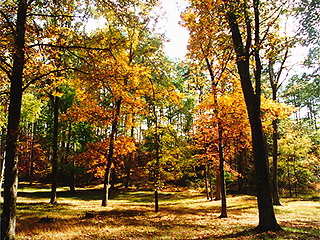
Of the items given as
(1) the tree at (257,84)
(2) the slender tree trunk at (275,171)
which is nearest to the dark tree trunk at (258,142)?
(1) the tree at (257,84)

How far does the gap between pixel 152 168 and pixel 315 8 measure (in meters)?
10.2

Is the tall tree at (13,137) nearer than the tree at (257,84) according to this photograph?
Yes

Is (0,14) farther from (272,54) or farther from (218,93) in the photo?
(218,93)

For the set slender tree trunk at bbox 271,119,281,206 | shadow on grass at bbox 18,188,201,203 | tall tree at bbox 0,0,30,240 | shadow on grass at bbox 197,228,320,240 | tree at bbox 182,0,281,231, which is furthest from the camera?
shadow on grass at bbox 18,188,201,203

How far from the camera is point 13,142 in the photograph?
555cm

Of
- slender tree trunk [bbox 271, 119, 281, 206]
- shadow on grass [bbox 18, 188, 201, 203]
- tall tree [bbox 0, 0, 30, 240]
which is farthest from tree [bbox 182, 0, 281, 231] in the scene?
shadow on grass [bbox 18, 188, 201, 203]

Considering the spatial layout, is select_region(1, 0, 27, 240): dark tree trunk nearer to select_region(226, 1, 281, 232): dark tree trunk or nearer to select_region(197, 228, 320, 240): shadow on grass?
select_region(197, 228, 320, 240): shadow on grass

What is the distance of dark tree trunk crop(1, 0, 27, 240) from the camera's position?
5.35 metres

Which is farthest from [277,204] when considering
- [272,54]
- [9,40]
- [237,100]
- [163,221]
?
[9,40]

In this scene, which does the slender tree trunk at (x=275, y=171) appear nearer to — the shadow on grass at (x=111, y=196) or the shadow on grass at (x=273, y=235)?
the shadow on grass at (x=111, y=196)

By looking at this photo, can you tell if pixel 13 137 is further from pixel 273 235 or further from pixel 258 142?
pixel 273 235

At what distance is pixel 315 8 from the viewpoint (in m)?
7.16

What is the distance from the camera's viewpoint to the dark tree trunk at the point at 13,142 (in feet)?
17.6

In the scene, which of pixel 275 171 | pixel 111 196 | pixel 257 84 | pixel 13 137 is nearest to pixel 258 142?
pixel 257 84
